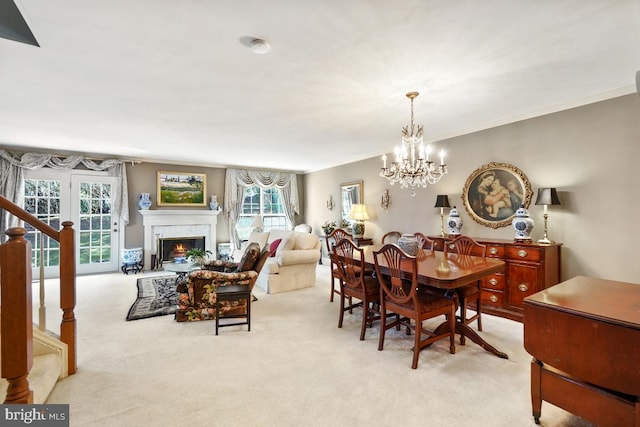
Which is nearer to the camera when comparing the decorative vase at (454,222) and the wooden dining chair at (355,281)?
the wooden dining chair at (355,281)

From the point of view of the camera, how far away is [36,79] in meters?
2.58

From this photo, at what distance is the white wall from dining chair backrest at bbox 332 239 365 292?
2066mm

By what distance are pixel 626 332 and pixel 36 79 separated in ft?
15.0

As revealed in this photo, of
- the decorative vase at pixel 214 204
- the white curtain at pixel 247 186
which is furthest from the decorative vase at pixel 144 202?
the white curtain at pixel 247 186

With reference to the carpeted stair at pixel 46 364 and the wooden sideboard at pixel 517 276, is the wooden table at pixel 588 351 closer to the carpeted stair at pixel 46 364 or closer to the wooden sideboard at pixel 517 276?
the wooden sideboard at pixel 517 276

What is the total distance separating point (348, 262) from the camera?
308cm

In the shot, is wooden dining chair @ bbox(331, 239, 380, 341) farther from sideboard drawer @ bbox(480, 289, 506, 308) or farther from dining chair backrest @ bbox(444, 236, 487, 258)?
sideboard drawer @ bbox(480, 289, 506, 308)

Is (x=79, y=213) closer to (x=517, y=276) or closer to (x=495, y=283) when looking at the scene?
(x=495, y=283)

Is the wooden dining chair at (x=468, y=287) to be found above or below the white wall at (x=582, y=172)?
below

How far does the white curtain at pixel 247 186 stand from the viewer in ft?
23.8

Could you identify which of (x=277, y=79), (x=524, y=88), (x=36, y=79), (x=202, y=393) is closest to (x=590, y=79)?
(x=524, y=88)

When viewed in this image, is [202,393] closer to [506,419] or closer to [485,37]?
[506,419]

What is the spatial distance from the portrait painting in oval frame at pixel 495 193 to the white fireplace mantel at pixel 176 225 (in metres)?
5.60

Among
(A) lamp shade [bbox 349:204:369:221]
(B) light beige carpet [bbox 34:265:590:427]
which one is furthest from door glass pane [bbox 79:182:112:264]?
(A) lamp shade [bbox 349:204:369:221]
